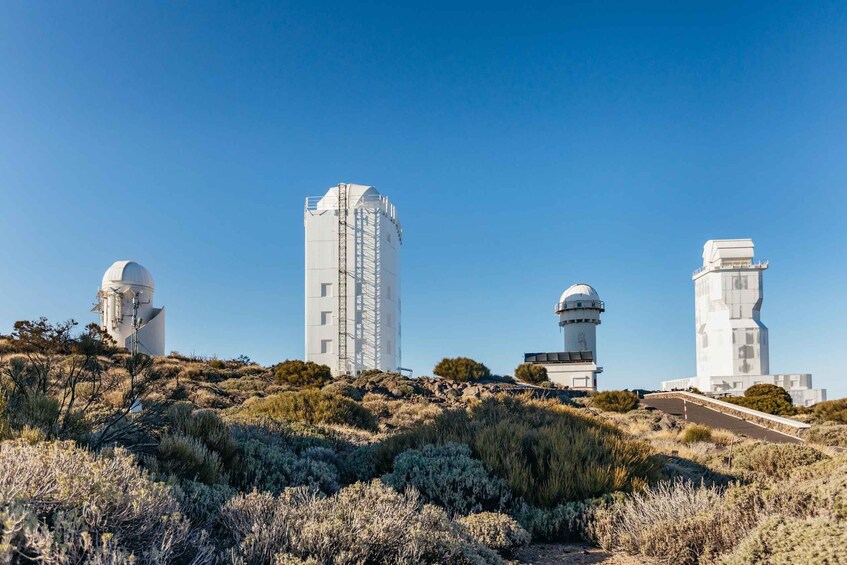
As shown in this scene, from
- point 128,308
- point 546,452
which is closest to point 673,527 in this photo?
point 546,452

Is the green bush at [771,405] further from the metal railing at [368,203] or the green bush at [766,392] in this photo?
the metal railing at [368,203]

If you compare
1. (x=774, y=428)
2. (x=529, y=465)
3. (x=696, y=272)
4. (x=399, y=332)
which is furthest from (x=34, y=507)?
(x=696, y=272)

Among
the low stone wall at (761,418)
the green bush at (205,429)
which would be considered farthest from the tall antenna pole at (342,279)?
the green bush at (205,429)

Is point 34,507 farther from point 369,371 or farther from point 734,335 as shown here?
point 734,335

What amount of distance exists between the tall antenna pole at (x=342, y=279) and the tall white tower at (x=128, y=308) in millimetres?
11506

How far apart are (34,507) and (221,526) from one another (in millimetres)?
1393

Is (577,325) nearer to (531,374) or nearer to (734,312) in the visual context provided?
(531,374)

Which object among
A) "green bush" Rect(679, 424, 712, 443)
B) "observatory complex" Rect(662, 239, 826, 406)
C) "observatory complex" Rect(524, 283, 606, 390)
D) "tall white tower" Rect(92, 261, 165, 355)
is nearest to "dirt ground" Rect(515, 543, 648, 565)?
"green bush" Rect(679, 424, 712, 443)

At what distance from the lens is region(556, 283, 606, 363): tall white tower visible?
46.3 metres

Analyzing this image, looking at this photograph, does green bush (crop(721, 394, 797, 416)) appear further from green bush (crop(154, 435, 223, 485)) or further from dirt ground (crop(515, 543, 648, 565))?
green bush (crop(154, 435, 223, 485))

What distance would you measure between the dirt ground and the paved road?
1249cm

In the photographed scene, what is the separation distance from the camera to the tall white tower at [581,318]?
46.3m

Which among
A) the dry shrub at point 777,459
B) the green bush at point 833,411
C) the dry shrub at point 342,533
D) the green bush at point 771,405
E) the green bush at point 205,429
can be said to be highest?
the green bush at point 205,429

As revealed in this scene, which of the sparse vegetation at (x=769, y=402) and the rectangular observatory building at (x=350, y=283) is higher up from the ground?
the rectangular observatory building at (x=350, y=283)
